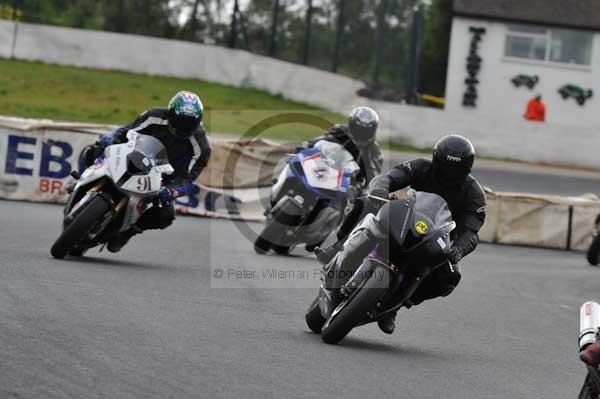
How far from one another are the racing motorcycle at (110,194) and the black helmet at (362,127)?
2.73 m

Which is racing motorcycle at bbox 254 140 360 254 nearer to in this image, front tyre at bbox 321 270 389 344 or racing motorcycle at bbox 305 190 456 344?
racing motorcycle at bbox 305 190 456 344

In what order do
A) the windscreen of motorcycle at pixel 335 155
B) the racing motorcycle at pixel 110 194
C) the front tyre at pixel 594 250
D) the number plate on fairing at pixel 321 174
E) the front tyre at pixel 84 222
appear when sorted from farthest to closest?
the front tyre at pixel 594 250 → the windscreen of motorcycle at pixel 335 155 → the number plate on fairing at pixel 321 174 → the racing motorcycle at pixel 110 194 → the front tyre at pixel 84 222

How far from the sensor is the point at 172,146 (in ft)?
41.9

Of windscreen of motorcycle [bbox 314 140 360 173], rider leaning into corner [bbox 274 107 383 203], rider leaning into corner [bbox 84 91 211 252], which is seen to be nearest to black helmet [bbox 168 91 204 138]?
rider leaning into corner [bbox 84 91 211 252]

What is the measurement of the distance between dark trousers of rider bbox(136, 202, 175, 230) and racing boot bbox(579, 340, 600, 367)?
661cm

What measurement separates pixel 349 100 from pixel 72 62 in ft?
26.2

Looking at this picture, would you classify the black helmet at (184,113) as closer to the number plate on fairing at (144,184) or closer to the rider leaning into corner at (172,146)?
the rider leaning into corner at (172,146)

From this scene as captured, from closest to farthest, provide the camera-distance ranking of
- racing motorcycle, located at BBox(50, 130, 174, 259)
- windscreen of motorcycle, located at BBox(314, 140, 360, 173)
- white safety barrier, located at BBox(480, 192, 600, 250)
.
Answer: racing motorcycle, located at BBox(50, 130, 174, 259) < windscreen of motorcycle, located at BBox(314, 140, 360, 173) < white safety barrier, located at BBox(480, 192, 600, 250)

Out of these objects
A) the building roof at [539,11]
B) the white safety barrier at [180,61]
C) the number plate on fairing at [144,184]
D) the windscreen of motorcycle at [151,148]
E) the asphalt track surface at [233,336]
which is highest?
the building roof at [539,11]

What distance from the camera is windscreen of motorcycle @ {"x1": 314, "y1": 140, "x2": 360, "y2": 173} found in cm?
→ 1400

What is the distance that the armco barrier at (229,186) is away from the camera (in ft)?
62.0

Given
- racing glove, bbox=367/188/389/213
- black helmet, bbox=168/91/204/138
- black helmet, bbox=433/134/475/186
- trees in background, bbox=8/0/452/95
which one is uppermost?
trees in background, bbox=8/0/452/95

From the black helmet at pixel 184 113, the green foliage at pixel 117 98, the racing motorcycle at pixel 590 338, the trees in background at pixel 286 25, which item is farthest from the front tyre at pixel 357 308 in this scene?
the trees in background at pixel 286 25

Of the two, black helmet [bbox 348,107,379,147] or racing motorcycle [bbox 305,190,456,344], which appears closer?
racing motorcycle [bbox 305,190,456,344]
